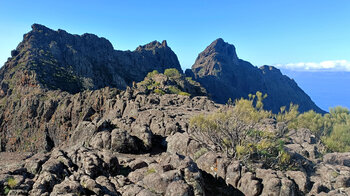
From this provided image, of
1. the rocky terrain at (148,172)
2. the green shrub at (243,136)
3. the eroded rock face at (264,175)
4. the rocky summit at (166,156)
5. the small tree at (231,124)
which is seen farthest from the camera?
the small tree at (231,124)

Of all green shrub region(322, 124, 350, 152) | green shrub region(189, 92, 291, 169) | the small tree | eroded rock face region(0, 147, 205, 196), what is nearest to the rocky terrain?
Answer: eroded rock face region(0, 147, 205, 196)

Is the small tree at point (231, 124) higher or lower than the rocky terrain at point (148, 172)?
higher

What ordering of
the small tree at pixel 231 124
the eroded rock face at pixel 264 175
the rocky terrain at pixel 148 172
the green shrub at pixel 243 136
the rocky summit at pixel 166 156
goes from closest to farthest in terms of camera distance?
the rocky terrain at pixel 148 172 < the rocky summit at pixel 166 156 < the eroded rock face at pixel 264 175 < the green shrub at pixel 243 136 < the small tree at pixel 231 124

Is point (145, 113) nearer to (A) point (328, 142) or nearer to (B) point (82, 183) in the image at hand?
(B) point (82, 183)

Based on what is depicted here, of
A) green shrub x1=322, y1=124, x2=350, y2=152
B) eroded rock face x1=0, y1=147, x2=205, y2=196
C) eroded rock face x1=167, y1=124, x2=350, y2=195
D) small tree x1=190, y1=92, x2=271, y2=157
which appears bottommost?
green shrub x1=322, y1=124, x2=350, y2=152

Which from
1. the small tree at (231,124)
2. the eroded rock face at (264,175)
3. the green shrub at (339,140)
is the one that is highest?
the small tree at (231,124)

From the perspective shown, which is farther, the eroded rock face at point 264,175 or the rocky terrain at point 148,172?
the eroded rock face at point 264,175

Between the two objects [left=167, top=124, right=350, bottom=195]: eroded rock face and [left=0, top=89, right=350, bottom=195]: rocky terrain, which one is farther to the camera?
[left=167, top=124, right=350, bottom=195]: eroded rock face

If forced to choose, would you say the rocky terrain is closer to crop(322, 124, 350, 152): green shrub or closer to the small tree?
the small tree

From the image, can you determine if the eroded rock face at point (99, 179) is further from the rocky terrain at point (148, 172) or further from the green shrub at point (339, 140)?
the green shrub at point (339, 140)

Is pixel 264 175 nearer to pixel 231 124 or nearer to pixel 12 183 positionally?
pixel 231 124

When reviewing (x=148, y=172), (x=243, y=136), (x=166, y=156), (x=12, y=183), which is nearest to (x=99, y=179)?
(x=148, y=172)

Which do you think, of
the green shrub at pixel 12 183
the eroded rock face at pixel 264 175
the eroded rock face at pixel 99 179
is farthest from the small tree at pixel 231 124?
the green shrub at pixel 12 183

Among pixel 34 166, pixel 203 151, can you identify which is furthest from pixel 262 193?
pixel 34 166
